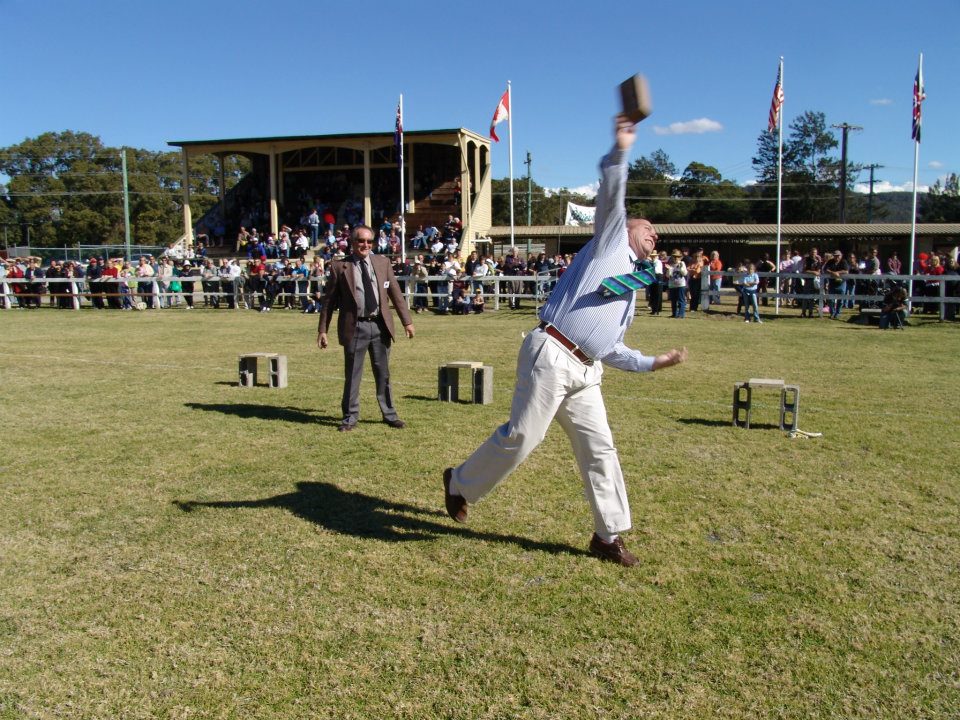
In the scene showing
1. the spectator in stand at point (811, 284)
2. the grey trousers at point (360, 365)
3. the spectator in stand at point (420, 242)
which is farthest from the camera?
the spectator in stand at point (420, 242)

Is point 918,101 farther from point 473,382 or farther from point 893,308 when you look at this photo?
point 473,382

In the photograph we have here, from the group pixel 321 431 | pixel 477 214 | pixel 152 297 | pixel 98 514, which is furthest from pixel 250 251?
pixel 98 514

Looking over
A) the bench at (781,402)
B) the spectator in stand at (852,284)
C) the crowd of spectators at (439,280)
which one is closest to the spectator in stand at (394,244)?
the crowd of spectators at (439,280)

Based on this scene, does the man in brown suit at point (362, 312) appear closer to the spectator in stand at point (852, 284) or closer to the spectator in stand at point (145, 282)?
the spectator in stand at point (852, 284)

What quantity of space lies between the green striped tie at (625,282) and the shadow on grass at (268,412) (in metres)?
5.02

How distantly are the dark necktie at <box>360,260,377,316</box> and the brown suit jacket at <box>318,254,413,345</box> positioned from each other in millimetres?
80

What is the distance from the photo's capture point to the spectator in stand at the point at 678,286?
22297mm

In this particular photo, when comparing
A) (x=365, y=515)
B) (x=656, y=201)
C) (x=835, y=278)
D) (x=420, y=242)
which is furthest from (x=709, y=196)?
(x=365, y=515)

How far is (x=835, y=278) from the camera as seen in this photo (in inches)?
891

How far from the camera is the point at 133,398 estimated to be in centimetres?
1042

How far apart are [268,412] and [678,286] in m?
15.3

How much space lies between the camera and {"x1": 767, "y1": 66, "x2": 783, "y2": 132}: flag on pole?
25484mm

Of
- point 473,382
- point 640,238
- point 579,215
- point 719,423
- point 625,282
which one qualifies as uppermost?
point 579,215

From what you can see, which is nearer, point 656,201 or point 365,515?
point 365,515
